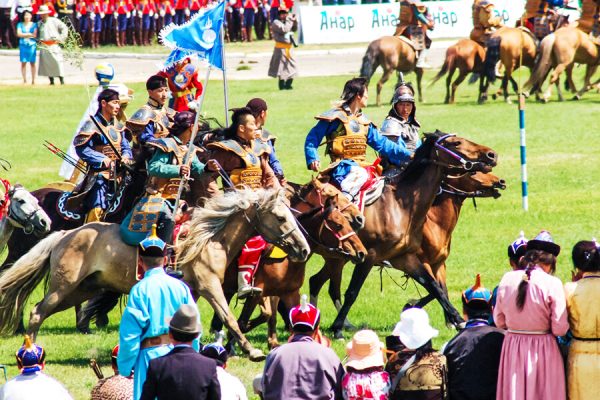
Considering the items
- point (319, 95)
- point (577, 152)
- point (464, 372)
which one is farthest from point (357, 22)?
point (464, 372)

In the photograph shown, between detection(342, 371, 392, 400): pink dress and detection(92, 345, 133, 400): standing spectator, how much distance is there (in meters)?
1.61

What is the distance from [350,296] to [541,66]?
65.2ft

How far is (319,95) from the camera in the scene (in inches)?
1375

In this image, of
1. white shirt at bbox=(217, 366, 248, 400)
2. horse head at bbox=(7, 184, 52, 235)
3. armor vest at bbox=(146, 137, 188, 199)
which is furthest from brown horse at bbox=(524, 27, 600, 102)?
white shirt at bbox=(217, 366, 248, 400)

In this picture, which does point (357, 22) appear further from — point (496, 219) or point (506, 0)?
point (496, 219)

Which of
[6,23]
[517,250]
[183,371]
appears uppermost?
[517,250]

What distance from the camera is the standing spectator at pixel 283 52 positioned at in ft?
118

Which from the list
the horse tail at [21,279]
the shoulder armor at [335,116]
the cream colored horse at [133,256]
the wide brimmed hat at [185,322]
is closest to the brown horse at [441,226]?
the shoulder armor at [335,116]

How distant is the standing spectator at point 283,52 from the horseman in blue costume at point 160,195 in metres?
23.4

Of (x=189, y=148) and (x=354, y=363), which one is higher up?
(x=189, y=148)

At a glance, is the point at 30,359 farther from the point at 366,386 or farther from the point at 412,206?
the point at 412,206

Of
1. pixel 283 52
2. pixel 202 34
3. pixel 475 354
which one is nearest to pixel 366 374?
pixel 475 354

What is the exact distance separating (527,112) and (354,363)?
74.5 feet

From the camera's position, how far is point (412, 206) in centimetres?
1419
